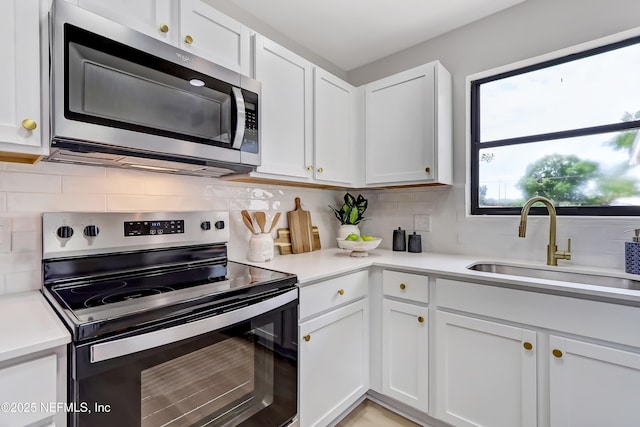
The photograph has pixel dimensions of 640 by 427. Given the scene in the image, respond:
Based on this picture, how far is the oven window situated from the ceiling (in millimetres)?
1911

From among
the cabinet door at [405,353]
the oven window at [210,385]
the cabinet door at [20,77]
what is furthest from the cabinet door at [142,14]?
the cabinet door at [405,353]

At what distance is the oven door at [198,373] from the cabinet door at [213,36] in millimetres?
1162

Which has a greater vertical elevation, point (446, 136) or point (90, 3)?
point (90, 3)

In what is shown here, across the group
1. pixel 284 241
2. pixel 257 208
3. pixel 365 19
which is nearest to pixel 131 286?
pixel 257 208

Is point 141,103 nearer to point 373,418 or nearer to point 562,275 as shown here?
point 373,418

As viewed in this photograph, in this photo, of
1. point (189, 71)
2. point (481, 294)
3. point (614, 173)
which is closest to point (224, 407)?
point (481, 294)

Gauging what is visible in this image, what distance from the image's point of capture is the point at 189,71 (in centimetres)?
129

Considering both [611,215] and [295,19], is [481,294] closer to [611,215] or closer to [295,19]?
[611,215]

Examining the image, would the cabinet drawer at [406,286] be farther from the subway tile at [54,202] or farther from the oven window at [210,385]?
the subway tile at [54,202]

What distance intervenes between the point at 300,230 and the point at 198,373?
49.9 inches

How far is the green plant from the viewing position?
2.42 m

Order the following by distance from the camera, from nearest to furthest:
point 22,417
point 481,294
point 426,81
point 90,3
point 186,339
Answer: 1. point 22,417
2. point 186,339
3. point 90,3
4. point 481,294
5. point 426,81

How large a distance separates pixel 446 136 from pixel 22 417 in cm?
229

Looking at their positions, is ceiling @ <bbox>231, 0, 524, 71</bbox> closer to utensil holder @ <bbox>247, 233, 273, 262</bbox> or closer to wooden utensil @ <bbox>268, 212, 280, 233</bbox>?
wooden utensil @ <bbox>268, 212, 280, 233</bbox>
